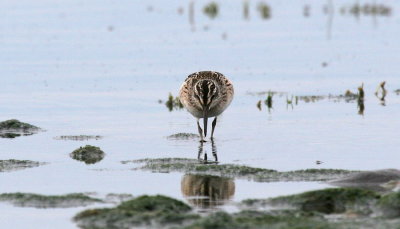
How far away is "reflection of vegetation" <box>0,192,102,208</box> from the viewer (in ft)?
37.1

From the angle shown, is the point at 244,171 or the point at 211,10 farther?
the point at 211,10

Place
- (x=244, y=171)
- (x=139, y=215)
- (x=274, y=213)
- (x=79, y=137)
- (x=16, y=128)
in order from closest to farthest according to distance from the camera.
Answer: (x=139, y=215), (x=274, y=213), (x=244, y=171), (x=79, y=137), (x=16, y=128)

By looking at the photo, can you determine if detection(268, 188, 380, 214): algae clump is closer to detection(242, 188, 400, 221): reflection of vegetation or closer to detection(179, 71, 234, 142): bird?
detection(242, 188, 400, 221): reflection of vegetation

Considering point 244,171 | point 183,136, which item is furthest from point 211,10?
point 244,171

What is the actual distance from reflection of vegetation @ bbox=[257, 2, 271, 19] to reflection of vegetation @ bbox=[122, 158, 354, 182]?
80.2 ft

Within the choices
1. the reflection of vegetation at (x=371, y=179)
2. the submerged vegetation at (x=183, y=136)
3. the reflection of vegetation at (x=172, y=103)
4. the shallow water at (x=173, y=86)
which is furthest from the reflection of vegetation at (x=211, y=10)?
the reflection of vegetation at (x=371, y=179)

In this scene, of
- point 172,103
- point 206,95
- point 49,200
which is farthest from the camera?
point 172,103

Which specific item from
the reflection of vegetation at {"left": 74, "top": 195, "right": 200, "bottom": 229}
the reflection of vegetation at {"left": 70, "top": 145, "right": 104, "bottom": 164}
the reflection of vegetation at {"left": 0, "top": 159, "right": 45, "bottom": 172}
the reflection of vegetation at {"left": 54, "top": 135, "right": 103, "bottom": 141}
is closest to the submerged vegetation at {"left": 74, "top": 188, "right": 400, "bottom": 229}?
the reflection of vegetation at {"left": 74, "top": 195, "right": 200, "bottom": 229}

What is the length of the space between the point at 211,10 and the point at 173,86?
17.5 metres

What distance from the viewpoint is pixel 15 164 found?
14.0 meters

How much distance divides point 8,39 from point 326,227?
22432 millimetres

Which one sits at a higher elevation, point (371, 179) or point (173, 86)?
point (173, 86)

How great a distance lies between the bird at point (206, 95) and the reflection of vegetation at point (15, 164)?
321cm

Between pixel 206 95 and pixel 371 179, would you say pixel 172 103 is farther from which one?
pixel 371 179
